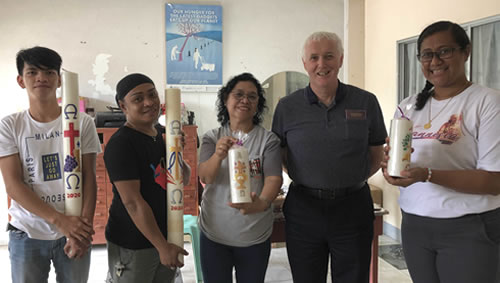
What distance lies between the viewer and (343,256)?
1.59 meters

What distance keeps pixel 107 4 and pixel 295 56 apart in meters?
2.25

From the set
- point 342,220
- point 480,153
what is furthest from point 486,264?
point 342,220

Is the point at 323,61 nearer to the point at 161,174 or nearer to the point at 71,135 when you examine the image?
the point at 161,174

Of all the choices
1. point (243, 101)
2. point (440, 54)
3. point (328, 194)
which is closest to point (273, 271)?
point (328, 194)

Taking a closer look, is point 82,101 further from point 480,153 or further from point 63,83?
point 480,153

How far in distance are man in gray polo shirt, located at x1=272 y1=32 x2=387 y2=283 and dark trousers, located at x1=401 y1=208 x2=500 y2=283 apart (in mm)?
287

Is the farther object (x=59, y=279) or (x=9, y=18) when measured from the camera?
(x=9, y=18)

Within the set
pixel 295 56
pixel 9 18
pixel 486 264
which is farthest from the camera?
pixel 295 56

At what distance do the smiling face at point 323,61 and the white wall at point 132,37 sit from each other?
2.80m

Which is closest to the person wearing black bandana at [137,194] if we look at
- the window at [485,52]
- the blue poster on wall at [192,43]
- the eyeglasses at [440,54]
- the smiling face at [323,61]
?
the smiling face at [323,61]

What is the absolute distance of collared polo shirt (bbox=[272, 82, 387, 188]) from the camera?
5.21 feet

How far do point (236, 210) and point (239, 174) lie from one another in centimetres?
23

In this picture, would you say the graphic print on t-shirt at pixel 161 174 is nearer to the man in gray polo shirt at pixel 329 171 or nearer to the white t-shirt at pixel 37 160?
the white t-shirt at pixel 37 160

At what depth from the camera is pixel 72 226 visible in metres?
1.38
